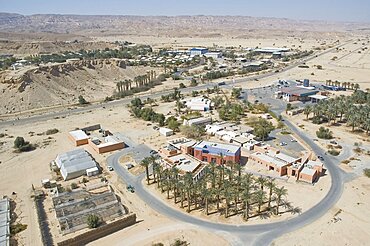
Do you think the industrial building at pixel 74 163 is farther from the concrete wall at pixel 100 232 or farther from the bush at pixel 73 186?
the concrete wall at pixel 100 232

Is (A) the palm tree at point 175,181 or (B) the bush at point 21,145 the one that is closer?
(A) the palm tree at point 175,181

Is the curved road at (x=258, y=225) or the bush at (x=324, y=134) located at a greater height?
the bush at (x=324, y=134)

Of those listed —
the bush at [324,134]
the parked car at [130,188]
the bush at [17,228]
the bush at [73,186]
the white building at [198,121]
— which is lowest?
the parked car at [130,188]

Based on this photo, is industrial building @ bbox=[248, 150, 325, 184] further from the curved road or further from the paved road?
the paved road

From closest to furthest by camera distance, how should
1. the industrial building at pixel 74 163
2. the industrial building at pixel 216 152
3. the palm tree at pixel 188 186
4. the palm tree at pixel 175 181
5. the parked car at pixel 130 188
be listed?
the palm tree at pixel 188 186
the palm tree at pixel 175 181
the parked car at pixel 130 188
the industrial building at pixel 74 163
the industrial building at pixel 216 152

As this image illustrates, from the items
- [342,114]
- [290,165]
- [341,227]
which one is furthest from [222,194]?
[342,114]

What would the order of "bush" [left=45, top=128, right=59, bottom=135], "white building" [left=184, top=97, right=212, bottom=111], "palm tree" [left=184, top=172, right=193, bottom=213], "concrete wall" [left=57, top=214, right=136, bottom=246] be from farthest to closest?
1. "white building" [left=184, top=97, right=212, bottom=111]
2. "bush" [left=45, top=128, right=59, bottom=135]
3. "palm tree" [left=184, top=172, right=193, bottom=213]
4. "concrete wall" [left=57, top=214, right=136, bottom=246]

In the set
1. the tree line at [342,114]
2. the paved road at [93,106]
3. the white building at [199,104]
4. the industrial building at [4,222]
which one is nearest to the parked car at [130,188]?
the industrial building at [4,222]

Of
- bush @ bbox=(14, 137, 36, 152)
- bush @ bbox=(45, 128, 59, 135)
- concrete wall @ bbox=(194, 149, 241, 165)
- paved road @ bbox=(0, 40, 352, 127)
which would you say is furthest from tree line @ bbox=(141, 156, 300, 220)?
paved road @ bbox=(0, 40, 352, 127)
